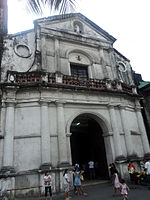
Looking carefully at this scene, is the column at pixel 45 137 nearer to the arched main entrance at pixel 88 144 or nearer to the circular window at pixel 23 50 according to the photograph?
the arched main entrance at pixel 88 144

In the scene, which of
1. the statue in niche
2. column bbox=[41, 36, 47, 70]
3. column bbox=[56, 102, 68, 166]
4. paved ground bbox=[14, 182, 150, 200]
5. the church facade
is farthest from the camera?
the statue in niche

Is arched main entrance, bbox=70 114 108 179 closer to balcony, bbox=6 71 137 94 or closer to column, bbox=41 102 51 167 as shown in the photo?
balcony, bbox=6 71 137 94

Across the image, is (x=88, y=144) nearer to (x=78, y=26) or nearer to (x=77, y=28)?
(x=77, y=28)

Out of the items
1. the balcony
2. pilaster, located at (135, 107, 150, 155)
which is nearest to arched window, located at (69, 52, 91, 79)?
the balcony

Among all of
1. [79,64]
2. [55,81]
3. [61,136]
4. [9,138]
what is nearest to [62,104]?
[55,81]

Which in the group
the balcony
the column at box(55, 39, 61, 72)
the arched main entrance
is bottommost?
the arched main entrance

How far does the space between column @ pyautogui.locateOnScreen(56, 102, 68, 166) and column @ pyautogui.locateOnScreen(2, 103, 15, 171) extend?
8.19 feet

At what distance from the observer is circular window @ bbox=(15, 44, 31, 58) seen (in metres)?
11.2

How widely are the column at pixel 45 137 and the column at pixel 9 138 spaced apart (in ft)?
5.17

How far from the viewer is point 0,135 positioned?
8570 mm

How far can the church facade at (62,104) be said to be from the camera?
8641 millimetres

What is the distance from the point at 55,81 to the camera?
34.1 feet

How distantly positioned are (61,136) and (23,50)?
659 centimetres

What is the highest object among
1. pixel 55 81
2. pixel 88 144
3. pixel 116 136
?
pixel 55 81
